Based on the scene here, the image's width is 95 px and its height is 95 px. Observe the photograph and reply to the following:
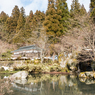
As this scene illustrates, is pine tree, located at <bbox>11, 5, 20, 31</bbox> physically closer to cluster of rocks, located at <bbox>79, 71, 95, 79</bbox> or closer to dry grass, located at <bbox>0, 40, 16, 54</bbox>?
dry grass, located at <bbox>0, 40, 16, 54</bbox>

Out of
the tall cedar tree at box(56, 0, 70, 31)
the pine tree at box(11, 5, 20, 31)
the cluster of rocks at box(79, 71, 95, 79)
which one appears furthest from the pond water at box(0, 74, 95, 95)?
the pine tree at box(11, 5, 20, 31)

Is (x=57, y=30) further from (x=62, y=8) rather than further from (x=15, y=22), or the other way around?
(x=15, y=22)

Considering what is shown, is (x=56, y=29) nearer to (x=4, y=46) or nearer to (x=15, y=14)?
(x=4, y=46)

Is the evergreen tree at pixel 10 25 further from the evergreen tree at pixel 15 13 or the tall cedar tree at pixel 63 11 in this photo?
the tall cedar tree at pixel 63 11

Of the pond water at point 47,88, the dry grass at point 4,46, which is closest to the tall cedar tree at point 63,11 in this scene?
the dry grass at point 4,46

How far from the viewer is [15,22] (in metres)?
30.0

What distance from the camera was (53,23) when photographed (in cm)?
2120

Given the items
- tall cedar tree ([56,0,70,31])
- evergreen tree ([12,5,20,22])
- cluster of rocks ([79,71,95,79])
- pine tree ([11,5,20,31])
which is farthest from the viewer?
evergreen tree ([12,5,20,22])

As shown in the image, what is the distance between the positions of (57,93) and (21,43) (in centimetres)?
2058

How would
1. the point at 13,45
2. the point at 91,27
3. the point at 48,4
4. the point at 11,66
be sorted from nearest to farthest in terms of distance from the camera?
the point at 91,27 → the point at 11,66 → the point at 48,4 → the point at 13,45

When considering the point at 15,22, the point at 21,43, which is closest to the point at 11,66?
the point at 21,43

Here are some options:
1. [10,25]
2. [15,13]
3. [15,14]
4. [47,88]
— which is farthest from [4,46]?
[15,13]

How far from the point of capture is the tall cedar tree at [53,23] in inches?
819

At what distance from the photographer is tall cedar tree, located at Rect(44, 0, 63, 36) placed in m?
20.8
